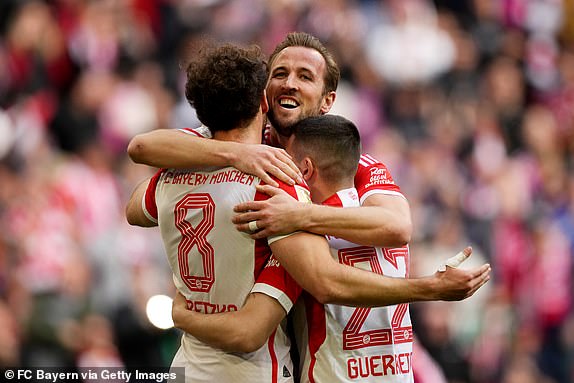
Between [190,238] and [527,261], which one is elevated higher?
[527,261]

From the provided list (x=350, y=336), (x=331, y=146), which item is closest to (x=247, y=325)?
(x=350, y=336)

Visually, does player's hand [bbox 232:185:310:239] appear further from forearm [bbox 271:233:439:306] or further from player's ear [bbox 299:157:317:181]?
player's ear [bbox 299:157:317:181]

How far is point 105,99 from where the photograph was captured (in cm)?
1131

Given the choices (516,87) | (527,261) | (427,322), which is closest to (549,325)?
(527,261)

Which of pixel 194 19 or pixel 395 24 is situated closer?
pixel 194 19

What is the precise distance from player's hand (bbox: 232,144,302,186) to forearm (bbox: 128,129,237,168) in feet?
0.17

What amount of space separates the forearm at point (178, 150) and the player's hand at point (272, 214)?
22 centimetres

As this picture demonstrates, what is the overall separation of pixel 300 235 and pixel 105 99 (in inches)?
291

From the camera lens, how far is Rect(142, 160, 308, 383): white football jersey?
437 cm

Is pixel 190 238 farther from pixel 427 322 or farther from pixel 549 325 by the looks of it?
pixel 549 325

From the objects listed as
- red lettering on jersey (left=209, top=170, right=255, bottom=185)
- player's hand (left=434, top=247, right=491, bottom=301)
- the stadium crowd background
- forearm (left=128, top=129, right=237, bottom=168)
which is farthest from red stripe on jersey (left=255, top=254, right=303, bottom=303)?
the stadium crowd background

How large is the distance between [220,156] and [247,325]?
69 cm

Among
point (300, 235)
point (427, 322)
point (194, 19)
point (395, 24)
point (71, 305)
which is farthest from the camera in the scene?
point (395, 24)

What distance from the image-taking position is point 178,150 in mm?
4520
